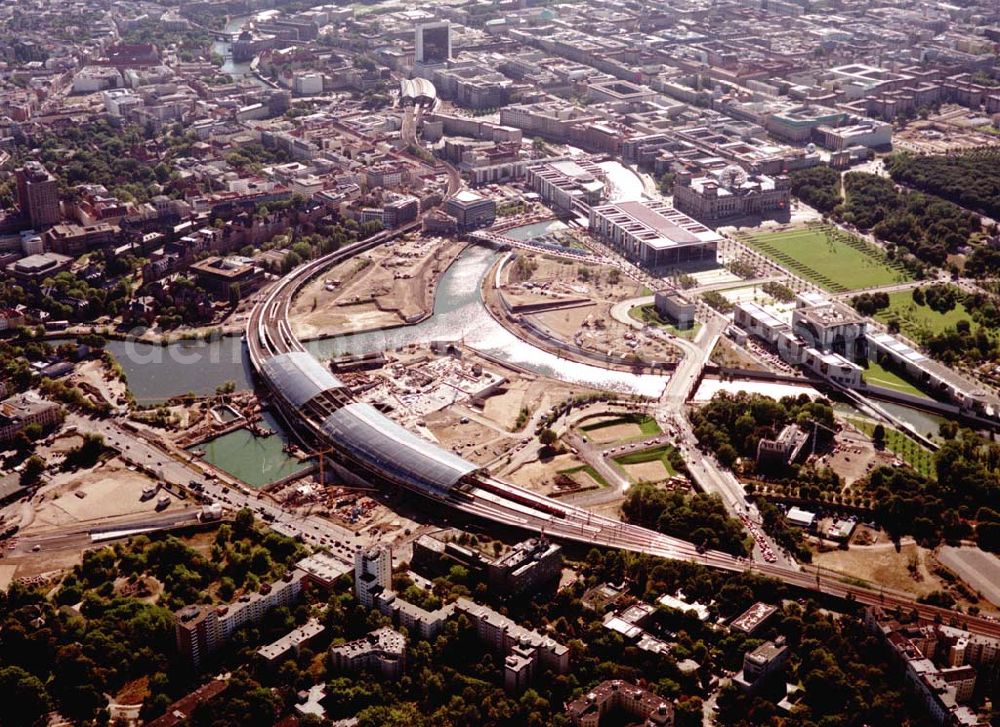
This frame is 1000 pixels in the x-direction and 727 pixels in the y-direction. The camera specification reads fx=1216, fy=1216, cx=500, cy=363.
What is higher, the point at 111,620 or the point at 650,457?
the point at 111,620

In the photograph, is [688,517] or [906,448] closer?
[688,517]

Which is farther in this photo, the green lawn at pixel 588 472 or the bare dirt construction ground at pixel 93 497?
the green lawn at pixel 588 472

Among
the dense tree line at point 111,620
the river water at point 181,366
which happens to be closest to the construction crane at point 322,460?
the dense tree line at point 111,620

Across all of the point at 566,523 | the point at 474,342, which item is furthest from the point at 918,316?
the point at 566,523

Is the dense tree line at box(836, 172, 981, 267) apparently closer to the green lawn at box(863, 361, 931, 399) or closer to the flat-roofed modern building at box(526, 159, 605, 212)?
the green lawn at box(863, 361, 931, 399)

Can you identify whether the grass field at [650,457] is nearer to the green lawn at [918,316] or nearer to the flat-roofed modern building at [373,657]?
the flat-roofed modern building at [373,657]

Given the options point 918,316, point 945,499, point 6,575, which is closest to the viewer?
point 6,575

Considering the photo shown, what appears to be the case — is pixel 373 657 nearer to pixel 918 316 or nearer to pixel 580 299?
pixel 580 299
